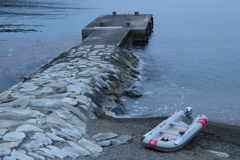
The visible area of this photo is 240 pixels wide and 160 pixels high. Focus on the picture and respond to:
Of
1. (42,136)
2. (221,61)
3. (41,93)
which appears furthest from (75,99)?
(221,61)

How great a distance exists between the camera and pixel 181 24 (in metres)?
36.1

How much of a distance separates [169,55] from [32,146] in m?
17.1

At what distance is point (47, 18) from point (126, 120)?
32.5m

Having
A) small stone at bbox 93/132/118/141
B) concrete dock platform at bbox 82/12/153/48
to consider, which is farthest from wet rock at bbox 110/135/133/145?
concrete dock platform at bbox 82/12/153/48

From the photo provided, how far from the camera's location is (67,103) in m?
9.77

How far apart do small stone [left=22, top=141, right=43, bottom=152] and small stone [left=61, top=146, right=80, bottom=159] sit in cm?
53

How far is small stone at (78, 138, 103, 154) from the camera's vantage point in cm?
731

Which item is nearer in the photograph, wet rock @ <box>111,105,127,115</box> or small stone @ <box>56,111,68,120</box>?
small stone @ <box>56,111,68,120</box>

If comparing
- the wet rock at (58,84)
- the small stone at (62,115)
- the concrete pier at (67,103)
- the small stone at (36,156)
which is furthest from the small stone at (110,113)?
the small stone at (36,156)

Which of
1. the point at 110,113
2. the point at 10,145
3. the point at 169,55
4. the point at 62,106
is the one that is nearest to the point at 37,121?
the point at 10,145

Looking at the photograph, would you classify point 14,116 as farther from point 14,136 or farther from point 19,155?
point 19,155

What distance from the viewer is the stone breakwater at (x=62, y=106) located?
6934 mm

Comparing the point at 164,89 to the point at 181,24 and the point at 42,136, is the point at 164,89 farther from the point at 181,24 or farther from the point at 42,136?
the point at 181,24

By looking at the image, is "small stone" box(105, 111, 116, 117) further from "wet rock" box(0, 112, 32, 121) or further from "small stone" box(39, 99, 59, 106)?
"wet rock" box(0, 112, 32, 121)
